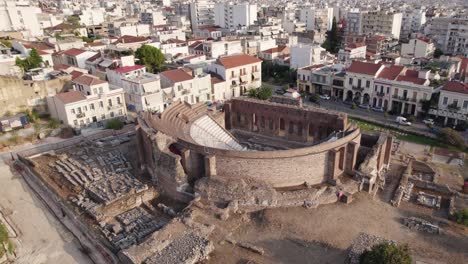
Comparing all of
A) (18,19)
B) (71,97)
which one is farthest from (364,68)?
(18,19)

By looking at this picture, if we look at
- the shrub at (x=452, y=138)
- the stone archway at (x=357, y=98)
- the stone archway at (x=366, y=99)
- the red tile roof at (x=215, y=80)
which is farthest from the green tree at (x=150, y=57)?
the shrub at (x=452, y=138)

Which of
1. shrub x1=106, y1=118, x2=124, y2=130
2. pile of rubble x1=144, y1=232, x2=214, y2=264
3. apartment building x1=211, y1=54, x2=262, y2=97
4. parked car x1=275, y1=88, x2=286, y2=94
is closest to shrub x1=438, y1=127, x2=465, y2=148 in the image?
parked car x1=275, y1=88, x2=286, y2=94

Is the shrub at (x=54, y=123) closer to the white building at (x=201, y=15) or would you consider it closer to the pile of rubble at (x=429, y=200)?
the pile of rubble at (x=429, y=200)

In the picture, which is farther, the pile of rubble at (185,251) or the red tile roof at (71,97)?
the red tile roof at (71,97)

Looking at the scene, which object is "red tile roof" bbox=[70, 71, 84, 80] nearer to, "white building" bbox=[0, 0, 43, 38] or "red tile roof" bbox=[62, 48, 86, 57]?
"red tile roof" bbox=[62, 48, 86, 57]

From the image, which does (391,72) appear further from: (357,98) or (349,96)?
(349,96)
